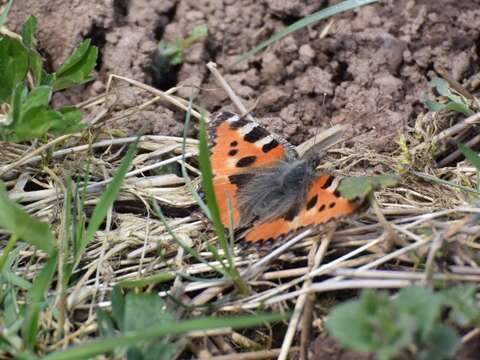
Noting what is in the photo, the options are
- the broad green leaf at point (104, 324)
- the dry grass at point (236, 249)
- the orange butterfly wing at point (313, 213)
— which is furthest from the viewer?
the orange butterfly wing at point (313, 213)

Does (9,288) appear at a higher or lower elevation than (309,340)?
higher

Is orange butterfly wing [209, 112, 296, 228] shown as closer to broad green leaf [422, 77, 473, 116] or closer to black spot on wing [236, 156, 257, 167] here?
black spot on wing [236, 156, 257, 167]

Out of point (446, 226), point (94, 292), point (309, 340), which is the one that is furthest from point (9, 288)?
point (446, 226)

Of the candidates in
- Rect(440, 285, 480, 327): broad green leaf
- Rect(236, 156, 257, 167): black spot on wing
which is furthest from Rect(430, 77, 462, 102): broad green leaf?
Rect(440, 285, 480, 327): broad green leaf

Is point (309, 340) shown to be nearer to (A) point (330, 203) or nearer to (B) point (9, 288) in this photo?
(A) point (330, 203)

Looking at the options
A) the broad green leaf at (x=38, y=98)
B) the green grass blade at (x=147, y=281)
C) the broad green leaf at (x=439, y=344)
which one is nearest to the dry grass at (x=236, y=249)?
the green grass blade at (x=147, y=281)

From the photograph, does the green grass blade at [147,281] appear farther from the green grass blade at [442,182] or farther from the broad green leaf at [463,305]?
the green grass blade at [442,182]
